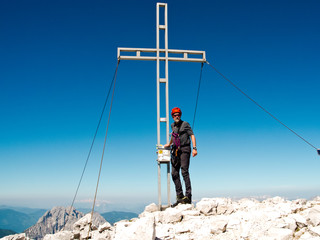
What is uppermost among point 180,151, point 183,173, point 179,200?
point 180,151

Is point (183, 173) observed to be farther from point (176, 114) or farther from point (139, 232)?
point (139, 232)

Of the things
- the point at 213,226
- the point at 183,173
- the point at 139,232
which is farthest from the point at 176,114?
the point at 139,232

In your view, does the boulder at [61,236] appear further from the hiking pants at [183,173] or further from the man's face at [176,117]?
the man's face at [176,117]

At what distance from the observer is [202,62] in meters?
10.2

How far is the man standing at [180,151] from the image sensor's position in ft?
28.4

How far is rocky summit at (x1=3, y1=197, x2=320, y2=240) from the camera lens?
16.2ft

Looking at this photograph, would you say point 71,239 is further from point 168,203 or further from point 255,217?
point 255,217

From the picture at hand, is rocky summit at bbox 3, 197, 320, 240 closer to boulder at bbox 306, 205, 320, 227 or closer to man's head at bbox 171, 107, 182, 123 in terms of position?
boulder at bbox 306, 205, 320, 227

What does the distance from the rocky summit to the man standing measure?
111 cm

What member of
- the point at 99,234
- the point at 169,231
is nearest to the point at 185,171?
the point at 169,231

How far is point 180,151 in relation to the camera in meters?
8.94

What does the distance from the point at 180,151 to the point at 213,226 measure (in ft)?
11.2

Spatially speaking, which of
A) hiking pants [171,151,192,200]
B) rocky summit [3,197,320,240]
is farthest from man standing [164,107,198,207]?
rocky summit [3,197,320,240]

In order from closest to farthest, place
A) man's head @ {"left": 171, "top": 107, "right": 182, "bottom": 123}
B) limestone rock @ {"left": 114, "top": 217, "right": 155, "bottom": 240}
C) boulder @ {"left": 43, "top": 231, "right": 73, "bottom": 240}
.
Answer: limestone rock @ {"left": 114, "top": 217, "right": 155, "bottom": 240} < boulder @ {"left": 43, "top": 231, "right": 73, "bottom": 240} < man's head @ {"left": 171, "top": 107, "right": 182, "bottom": 123}
